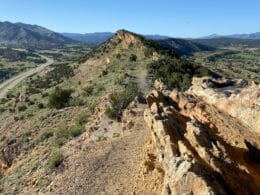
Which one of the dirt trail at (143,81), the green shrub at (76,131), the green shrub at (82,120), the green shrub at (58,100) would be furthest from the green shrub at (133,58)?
the green shrub at (76,131)

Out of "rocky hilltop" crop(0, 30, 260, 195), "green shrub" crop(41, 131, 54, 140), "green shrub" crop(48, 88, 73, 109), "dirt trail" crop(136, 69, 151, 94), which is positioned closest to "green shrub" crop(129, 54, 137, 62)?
"dirt trail" crop(136, 69, 151, 94)

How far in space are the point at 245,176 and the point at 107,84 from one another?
38.0 m

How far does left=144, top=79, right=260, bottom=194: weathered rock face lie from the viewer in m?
13.8

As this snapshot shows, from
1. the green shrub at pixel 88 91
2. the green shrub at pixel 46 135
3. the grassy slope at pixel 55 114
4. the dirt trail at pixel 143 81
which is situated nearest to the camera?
the grassy slope at pixel 55 114

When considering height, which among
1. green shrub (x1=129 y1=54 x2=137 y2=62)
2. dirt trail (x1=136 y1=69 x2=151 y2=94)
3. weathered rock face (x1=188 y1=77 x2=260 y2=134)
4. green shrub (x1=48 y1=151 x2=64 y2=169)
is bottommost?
green shrub (x1=129 y1=54 x2=137 y2=62)

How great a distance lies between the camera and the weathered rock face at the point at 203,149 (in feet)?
45.3

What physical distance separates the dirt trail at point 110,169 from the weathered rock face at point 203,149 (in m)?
1.95

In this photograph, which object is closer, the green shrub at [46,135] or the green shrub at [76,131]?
the green shrub at [76,131]

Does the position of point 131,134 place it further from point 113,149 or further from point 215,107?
point 215,107

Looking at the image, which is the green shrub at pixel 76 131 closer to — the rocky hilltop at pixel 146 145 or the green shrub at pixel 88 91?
the rocky hilltop at pixel 146 145

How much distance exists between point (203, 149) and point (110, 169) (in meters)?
8.18

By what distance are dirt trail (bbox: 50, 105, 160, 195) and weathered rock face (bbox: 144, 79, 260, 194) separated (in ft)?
6.39

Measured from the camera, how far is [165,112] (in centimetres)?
1967

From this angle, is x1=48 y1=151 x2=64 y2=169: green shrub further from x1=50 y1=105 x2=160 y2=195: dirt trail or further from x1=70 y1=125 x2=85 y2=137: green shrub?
x1=70 y1=125 x2=85 y2=137: green shrub
